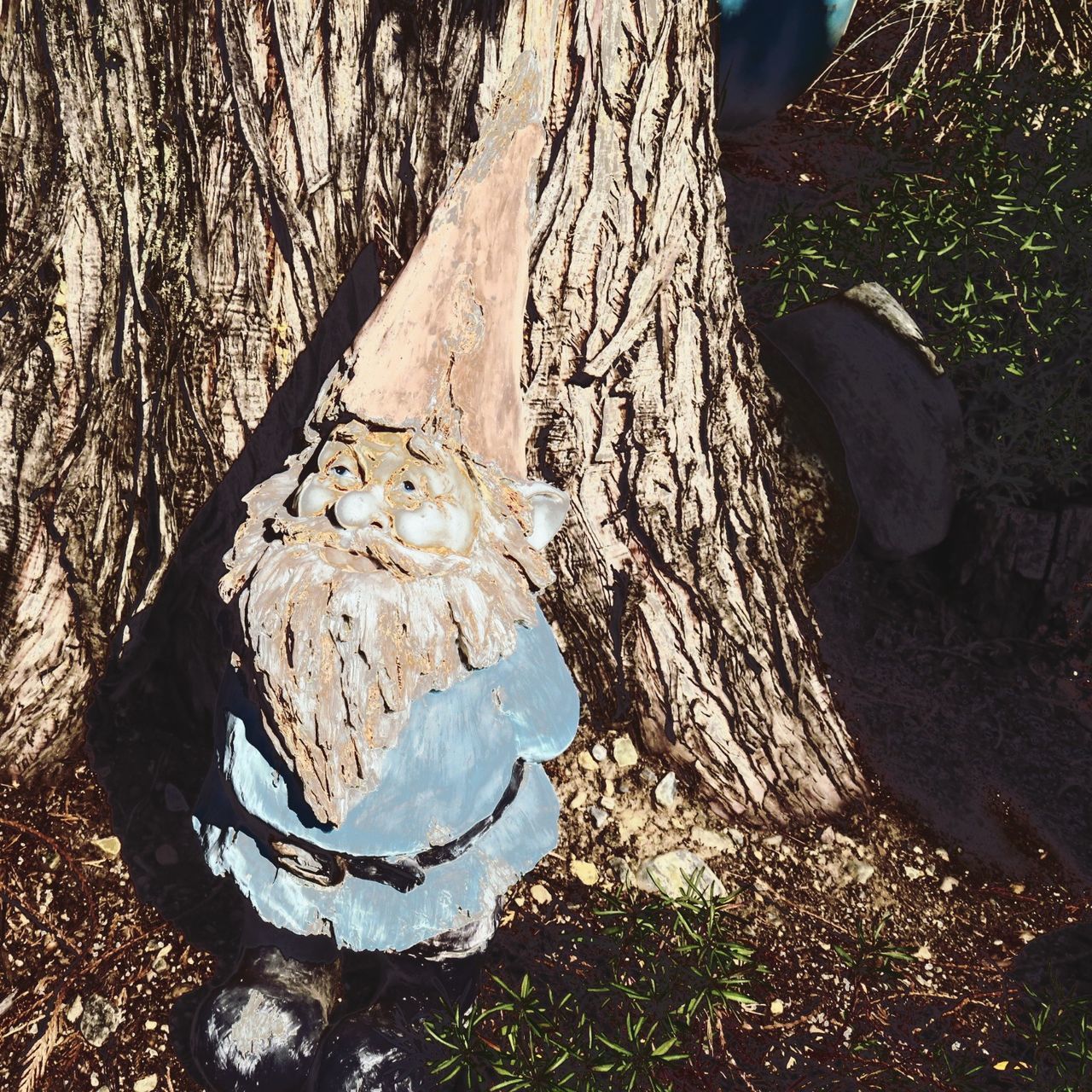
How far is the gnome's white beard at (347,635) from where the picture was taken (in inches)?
46.5

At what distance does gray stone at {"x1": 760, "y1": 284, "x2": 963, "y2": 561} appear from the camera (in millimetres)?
2734

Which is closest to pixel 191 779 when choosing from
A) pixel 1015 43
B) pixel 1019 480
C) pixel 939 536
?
pixel 939 536

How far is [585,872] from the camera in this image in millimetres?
2174

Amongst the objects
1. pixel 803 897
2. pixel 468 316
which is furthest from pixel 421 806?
pixel 803 897

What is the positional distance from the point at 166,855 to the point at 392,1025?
2.02 ft

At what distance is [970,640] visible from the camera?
2797 millimetres

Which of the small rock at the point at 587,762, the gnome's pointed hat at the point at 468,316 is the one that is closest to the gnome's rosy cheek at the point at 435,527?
the gnome's pointed hat at the point at 468,316

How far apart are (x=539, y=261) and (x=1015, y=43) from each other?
3326mm

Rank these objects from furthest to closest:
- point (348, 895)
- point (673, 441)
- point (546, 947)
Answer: point (546, 947) < point (673, 441) < point (348, 895)

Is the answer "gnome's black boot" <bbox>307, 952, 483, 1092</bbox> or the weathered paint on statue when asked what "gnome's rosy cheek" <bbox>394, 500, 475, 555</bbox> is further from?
"gnome's black boot" <bbox>307, 952, 483, 1092</bbox>

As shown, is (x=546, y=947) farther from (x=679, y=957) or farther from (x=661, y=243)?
(x=661, y=243)

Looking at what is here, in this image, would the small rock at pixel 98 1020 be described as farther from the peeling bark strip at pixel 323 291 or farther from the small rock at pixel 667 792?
the small rock at pixel 667 792

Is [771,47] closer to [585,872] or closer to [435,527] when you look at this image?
[585,872]

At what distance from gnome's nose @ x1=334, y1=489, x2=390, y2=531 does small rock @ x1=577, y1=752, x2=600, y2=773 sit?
4.05 ft
